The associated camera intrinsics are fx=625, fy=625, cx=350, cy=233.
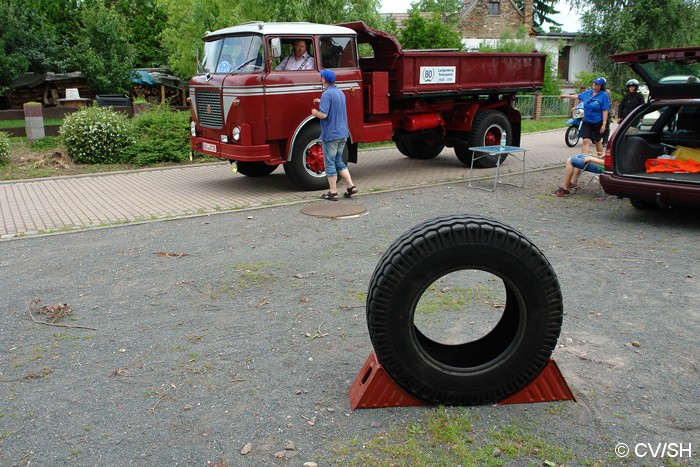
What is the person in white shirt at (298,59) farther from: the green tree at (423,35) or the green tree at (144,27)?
the green tree at (144,27)

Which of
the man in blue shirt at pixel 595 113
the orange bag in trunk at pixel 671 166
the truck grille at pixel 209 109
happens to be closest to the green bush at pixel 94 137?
the truck grille at pixel 209 109

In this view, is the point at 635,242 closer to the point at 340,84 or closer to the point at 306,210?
the point at 306,210

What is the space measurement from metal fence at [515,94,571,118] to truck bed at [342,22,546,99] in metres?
12.4

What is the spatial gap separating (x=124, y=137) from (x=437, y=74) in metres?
6.92

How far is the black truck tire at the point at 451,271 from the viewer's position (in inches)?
135

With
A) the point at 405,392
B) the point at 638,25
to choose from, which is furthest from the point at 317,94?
the point at 638,25

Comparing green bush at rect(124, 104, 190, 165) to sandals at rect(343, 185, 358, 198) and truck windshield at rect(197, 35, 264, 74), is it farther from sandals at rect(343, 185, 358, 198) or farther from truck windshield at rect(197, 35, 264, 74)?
sandals at rect(343, 185, 358, 198)

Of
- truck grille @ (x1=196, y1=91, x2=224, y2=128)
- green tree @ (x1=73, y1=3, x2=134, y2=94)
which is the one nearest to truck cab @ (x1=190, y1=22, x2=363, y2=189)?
truck grille @ (x1=196, y1=91, x2=224, y2=128)

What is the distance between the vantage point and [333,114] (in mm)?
9461

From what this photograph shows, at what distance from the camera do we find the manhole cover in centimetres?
876

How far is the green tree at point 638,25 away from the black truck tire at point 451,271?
35.7 metres

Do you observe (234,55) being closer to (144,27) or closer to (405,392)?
(405,392)

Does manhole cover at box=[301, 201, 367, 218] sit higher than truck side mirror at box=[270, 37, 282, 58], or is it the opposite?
truck side mirror at box=[270, 37, 282, 58]

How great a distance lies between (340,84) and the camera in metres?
10.6
